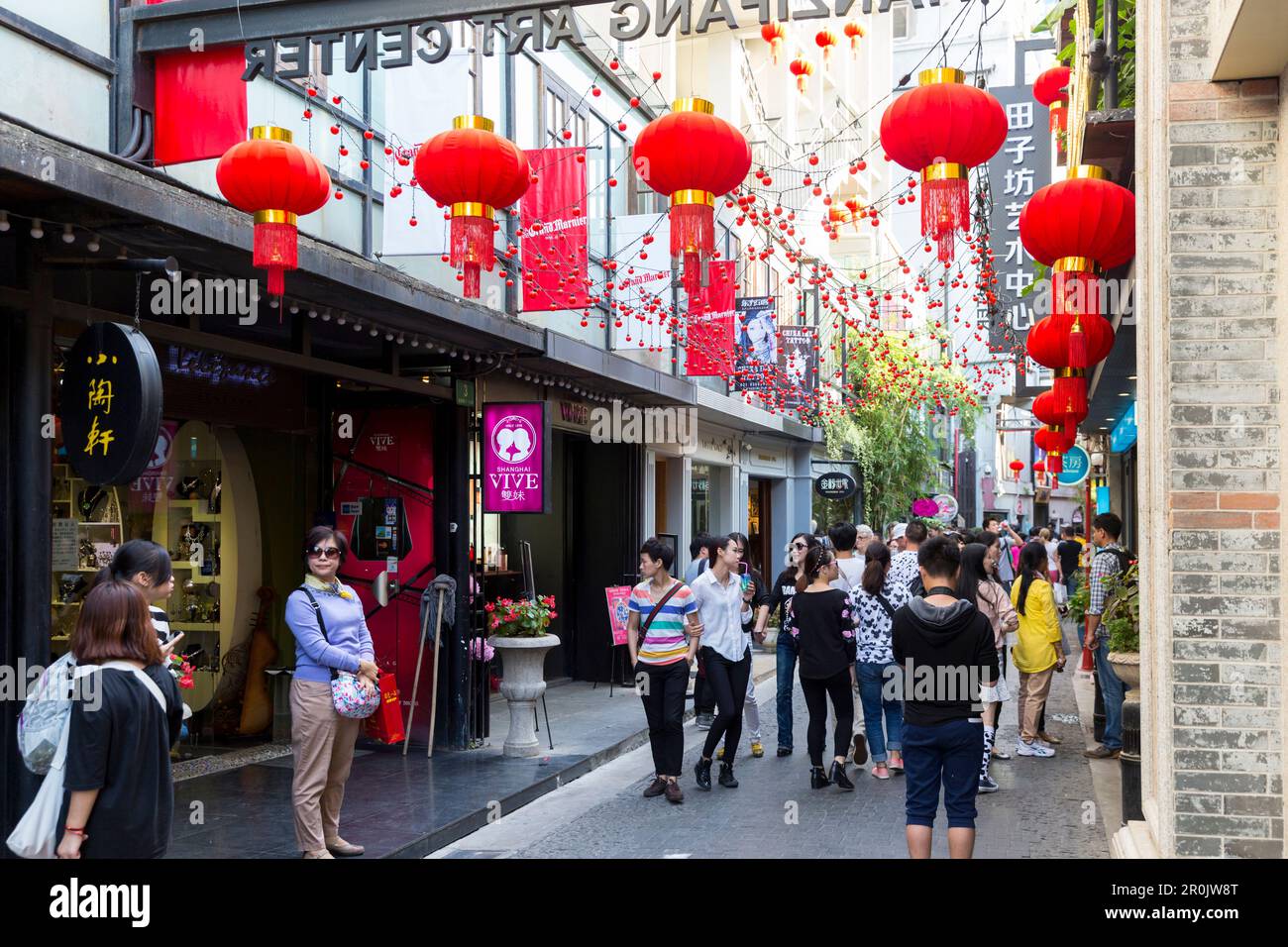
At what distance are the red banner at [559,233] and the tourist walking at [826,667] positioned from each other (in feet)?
12.5

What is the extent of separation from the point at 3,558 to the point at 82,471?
0.65 meters

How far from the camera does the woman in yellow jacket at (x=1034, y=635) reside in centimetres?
1032

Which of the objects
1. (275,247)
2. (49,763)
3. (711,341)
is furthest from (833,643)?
(711,341)

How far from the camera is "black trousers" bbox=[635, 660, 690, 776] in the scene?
28.8 feet

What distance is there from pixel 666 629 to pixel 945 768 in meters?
3.37

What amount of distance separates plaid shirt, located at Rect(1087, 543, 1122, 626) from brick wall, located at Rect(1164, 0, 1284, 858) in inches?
203

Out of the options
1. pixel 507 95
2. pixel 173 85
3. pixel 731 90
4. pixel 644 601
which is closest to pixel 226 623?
pixel 644 601

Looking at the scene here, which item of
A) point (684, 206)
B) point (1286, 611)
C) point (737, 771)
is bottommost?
point (737, 771)

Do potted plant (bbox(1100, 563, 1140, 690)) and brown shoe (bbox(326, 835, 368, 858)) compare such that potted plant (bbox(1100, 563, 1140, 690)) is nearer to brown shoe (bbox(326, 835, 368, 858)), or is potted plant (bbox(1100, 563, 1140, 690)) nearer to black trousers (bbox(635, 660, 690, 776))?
black trousers (bbox(635, 660, 690, 776))

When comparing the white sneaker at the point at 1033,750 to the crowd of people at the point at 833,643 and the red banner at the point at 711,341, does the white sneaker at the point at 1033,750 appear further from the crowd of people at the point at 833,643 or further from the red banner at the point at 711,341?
the red banner at the point at 711,341

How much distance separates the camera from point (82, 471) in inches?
243

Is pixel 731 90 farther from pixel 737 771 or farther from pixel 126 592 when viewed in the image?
pixel 126 592

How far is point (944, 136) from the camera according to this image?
550 cm

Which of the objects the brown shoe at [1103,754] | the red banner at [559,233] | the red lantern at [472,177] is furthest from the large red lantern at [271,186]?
the brown shoe at [1103,754]
